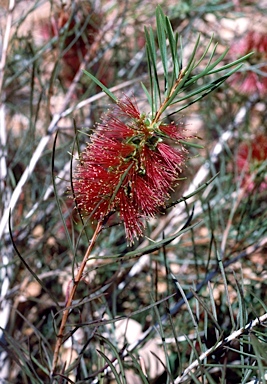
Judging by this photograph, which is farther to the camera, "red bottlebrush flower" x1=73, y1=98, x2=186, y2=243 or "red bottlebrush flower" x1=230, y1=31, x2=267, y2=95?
"red bottlebrush flower" x1=230, y1=31, x2=267, y2=95

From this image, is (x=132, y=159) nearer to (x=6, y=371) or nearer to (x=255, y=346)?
(x=255, y=346)

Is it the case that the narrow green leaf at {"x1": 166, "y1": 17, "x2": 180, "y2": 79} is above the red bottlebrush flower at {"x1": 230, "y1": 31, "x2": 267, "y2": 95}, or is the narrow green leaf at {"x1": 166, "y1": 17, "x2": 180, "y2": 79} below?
below

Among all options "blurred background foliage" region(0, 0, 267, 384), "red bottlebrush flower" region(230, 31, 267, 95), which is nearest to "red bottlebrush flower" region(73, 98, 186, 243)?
"blurred background foliage" region(0, 0, 267, 384)

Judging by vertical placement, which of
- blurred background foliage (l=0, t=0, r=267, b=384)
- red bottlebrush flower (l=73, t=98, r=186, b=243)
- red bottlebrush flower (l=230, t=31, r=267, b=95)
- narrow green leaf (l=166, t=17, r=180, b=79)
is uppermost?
red bottlebrush flower (l=230, t=31, r=267, b=95)

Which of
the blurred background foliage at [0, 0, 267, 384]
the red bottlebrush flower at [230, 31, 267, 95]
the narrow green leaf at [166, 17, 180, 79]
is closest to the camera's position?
the narrow green leaf at [166, 17, 180, 79]

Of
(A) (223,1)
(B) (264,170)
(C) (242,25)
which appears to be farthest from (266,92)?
(C) (242,25)

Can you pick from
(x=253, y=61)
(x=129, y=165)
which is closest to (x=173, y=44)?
(x=129, y=165)

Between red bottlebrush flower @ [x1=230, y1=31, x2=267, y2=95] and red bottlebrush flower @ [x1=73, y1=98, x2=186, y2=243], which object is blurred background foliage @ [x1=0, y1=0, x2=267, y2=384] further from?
red bottlebrush flower @ [x1=73, y1=98, x2=186, y2=243]

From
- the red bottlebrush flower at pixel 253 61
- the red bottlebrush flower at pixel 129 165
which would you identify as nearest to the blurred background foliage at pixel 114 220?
the red bottlebrush flower at pixel 253 61
